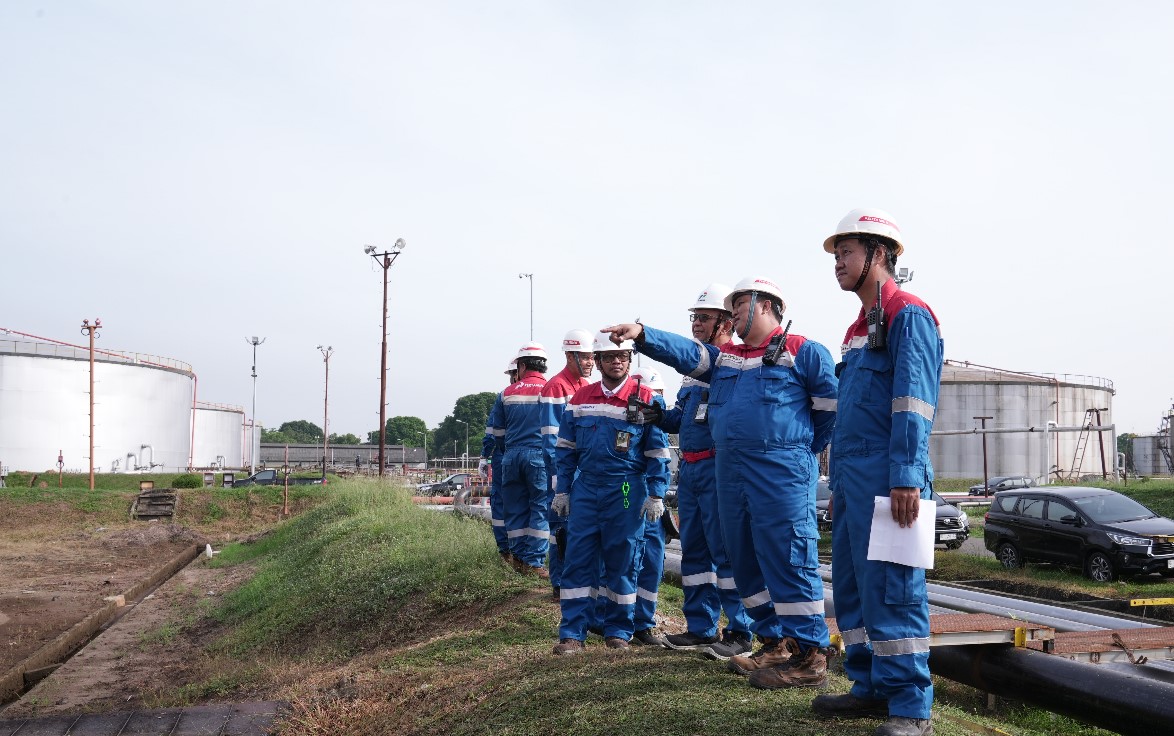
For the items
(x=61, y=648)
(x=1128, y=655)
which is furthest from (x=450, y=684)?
(x=61, y=648)

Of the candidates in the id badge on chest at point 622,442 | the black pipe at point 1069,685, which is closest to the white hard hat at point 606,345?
the id badge on chest at point 622,442

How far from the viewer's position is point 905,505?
161 inches

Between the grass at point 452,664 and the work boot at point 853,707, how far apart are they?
89 mm

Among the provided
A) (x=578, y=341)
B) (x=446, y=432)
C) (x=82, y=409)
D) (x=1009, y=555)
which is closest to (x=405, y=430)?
(x=446, y=432)

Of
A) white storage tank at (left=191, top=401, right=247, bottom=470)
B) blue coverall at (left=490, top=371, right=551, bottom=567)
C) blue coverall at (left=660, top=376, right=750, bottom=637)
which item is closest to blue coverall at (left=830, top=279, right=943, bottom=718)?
blue coverall at (left=660, top=376, right=750, bottom=637)

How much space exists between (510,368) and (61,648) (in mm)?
6842

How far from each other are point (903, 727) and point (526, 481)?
6.66m

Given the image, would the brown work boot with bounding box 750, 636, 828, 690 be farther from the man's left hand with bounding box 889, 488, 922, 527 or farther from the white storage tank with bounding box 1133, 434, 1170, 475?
the white storage tank with bounding box 1133, 434, 1170, 475

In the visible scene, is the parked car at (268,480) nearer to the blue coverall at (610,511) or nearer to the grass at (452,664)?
the grass at (452,664)

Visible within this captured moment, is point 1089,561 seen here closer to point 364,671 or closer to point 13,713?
point 364,671

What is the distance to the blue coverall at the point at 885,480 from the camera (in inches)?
163

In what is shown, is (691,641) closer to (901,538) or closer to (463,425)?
(901,538)

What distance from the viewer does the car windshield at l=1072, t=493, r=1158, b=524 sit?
1554cm

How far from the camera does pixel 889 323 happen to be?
4.41 m
